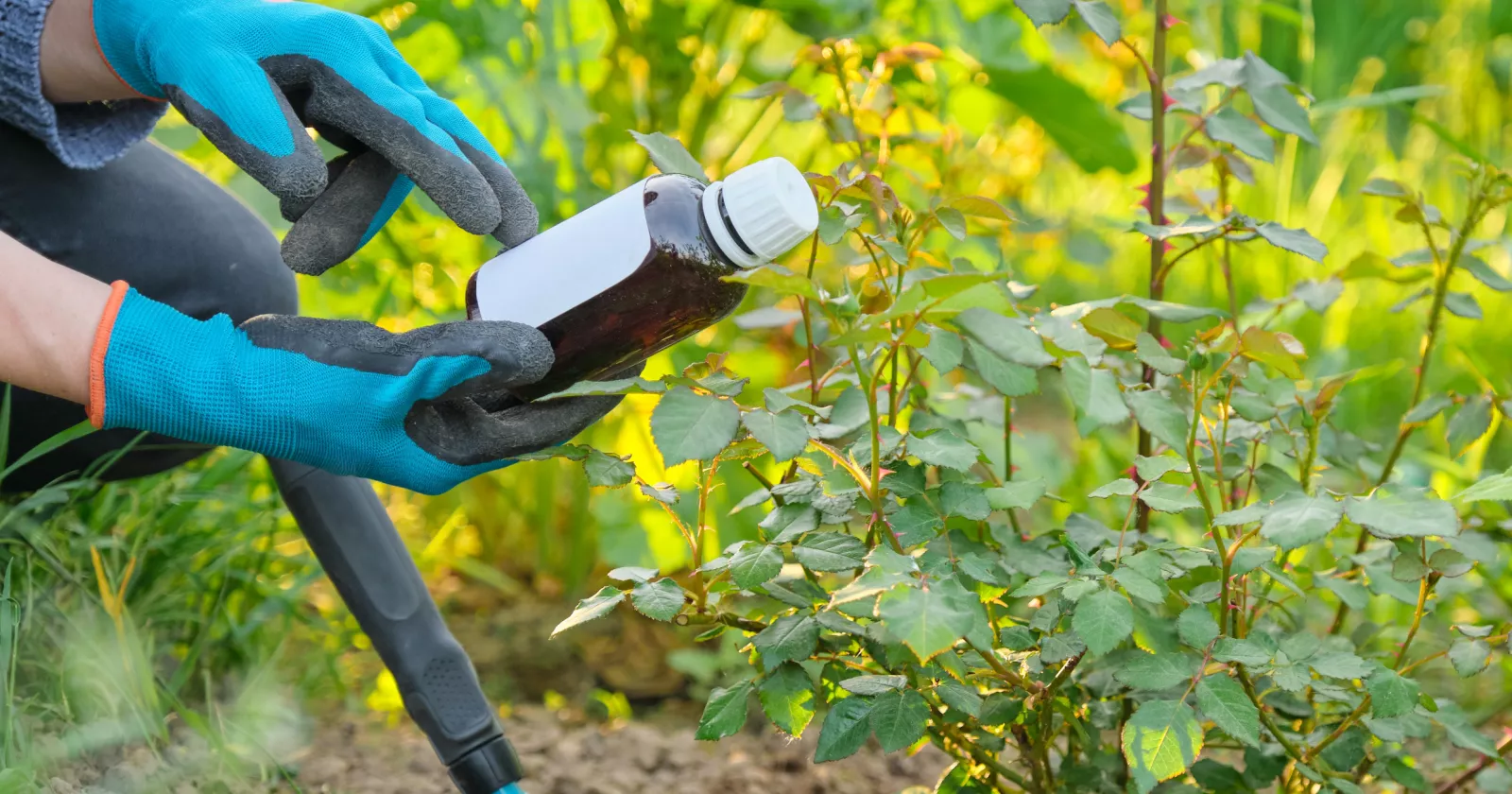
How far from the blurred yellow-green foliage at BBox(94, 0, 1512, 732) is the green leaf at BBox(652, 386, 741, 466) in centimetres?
39

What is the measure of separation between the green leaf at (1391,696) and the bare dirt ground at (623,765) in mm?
596

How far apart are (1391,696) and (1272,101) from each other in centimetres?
50

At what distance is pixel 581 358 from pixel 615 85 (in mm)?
918

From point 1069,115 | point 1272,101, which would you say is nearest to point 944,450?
point 1272,101

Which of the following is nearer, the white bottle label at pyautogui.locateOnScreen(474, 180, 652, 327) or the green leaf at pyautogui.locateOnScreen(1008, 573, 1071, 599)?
the green leaf at pyautogui.locateOnScreen(1008, 573, 1071, 599)

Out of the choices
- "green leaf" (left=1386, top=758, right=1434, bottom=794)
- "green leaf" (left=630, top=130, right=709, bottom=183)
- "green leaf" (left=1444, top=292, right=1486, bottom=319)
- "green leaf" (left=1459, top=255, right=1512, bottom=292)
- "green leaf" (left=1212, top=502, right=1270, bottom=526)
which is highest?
"green leaf" (left=630, top=130, right=709, bottom=183)

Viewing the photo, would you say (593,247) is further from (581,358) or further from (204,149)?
(204,149)

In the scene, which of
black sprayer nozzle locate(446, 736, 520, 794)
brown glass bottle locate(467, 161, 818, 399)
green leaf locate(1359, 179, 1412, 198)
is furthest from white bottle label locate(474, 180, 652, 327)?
green leaf locate(1359, 179, 1412, 198)

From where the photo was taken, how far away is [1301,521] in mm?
700

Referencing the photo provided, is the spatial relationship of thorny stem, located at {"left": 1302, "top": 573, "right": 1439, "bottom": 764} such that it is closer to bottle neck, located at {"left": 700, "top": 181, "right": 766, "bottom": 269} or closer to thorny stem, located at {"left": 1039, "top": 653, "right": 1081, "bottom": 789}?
thorny stem, located at {"left": 1039, "top": 653, "right": 1081, "bottom": 789}

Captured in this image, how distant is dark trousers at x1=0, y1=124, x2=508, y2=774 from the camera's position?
108 centimetres

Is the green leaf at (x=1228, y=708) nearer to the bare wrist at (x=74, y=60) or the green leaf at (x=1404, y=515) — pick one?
the green leaf at (x=1404, y=515)

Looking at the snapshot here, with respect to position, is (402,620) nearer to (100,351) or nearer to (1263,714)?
(100,351)

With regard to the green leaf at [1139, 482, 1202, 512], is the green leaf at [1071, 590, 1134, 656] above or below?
below
